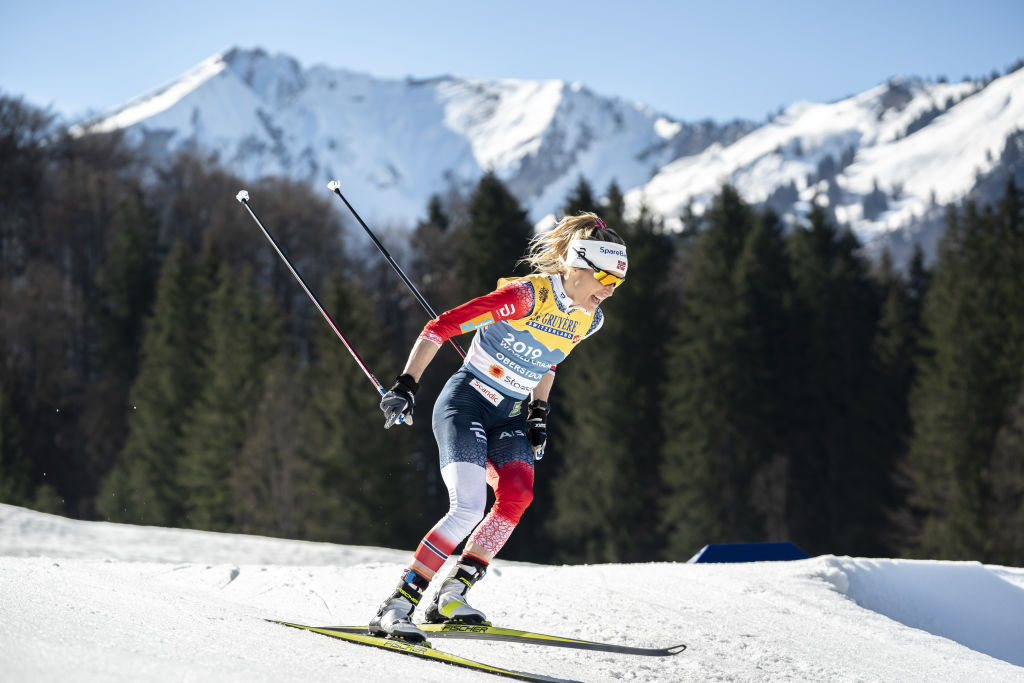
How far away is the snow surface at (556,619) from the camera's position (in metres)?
3.48

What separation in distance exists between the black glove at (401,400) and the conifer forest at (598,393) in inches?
789

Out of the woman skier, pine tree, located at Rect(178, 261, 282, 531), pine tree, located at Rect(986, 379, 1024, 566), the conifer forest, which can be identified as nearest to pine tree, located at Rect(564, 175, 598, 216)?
the conifer forest

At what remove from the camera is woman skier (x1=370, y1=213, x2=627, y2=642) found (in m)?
4.32

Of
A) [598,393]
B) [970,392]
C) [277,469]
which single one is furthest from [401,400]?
[970,392]

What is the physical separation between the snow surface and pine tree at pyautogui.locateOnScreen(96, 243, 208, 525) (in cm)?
2098

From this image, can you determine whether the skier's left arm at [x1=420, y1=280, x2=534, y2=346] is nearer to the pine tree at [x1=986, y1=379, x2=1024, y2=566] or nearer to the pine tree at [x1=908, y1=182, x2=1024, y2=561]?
the pine tree at [x1=986, y1=379, x2=1024, y2=566]

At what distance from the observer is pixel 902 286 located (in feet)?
119

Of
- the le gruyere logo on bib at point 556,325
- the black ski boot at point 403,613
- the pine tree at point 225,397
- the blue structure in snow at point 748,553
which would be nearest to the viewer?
the black ski boot at point 403,613

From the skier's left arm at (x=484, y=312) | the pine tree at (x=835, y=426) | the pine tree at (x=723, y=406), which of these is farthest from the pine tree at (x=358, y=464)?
the skier's left arm at (x=484, y=312)

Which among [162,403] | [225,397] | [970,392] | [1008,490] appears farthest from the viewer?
[162,403]

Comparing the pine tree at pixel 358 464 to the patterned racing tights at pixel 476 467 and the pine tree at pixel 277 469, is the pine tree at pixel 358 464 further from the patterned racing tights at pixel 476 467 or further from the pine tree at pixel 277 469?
the patterned racing tights at pixel 476 467

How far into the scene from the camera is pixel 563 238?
189 inches

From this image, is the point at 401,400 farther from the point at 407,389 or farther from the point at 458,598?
the point at 458,598

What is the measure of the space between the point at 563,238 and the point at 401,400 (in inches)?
48.5
